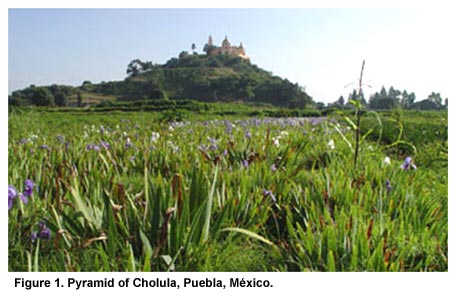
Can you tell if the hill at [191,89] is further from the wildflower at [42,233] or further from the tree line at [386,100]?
the wildflower at [42,233]

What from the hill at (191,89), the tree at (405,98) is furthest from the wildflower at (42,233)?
the hill at (191,89)

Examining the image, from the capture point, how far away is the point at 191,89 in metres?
32.7

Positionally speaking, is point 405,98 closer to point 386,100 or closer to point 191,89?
point 386,100

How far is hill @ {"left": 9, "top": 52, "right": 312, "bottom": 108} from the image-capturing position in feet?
85.6

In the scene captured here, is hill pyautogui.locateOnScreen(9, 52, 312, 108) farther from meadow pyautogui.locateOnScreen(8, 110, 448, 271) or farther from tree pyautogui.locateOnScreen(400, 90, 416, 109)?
meadow pyautogui.locateOnScreen(8, 110, 448, 271)

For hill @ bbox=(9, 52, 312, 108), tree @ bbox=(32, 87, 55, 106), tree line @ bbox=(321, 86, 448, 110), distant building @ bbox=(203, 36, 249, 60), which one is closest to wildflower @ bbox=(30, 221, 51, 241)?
tree line @ bbox=(321, 86, 448, 110)

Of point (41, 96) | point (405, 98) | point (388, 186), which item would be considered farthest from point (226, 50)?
point (388, 186)

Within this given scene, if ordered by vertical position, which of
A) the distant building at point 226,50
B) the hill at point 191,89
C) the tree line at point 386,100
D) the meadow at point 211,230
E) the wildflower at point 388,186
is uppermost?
the distant building at point 226,50

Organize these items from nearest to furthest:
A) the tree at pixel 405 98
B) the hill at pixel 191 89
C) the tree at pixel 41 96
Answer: the tree at pixel 405 98, the tree at pixel 41 96, the hill at pixel 191 89

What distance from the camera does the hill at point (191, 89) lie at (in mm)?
26094

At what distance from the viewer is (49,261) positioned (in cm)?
167
